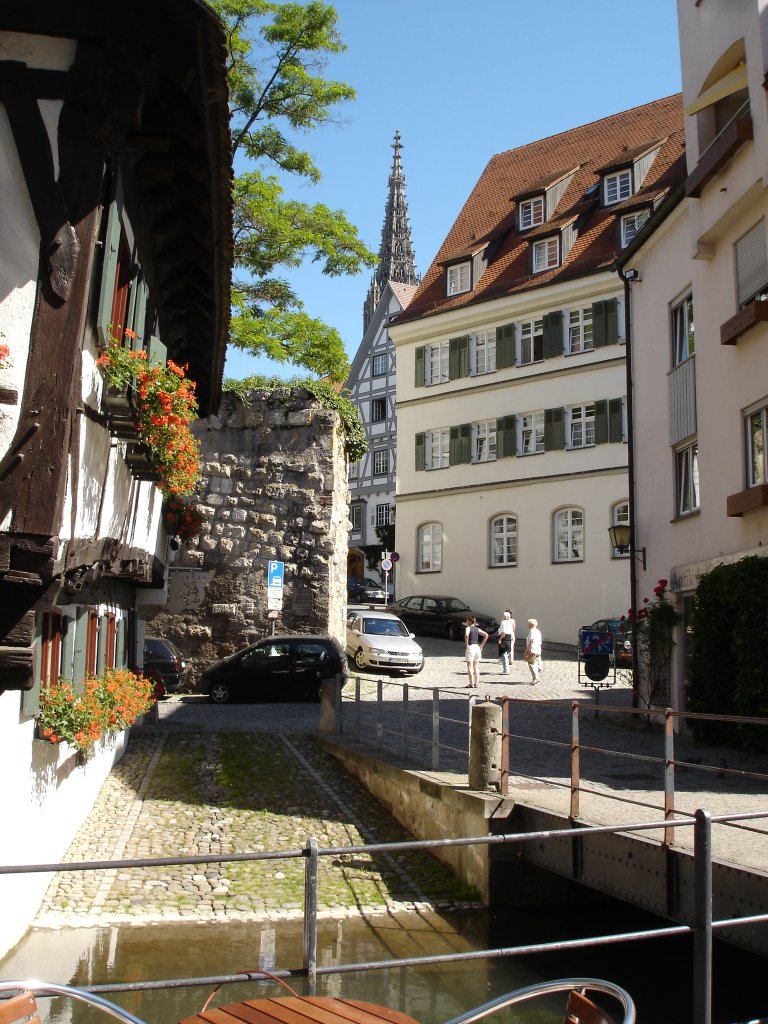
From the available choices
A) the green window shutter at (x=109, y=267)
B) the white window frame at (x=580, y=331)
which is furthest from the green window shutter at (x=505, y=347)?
the green window shutter at (x=109, y=267)

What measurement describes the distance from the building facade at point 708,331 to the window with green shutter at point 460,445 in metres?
16.6

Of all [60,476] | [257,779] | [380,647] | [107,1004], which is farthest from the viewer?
[380,647]

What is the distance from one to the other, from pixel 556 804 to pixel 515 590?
25580mm

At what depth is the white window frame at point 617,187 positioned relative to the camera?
1399 inches

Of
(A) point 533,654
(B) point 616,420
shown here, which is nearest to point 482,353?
(B) point 616,420

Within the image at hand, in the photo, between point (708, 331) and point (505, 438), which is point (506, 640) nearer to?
point (708, 331)

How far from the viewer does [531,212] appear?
125ft

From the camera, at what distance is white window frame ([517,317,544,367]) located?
35.2m

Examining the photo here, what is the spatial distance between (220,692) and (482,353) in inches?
778

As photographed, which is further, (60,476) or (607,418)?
(607,418)

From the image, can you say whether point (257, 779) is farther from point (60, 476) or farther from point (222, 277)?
point (60, 476)

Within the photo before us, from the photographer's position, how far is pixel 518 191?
39.9 m

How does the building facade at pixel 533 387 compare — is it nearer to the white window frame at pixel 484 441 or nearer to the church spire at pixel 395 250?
the white window frame at pixel 484 441

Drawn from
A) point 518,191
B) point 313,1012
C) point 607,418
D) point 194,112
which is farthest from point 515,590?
point 313,1012
